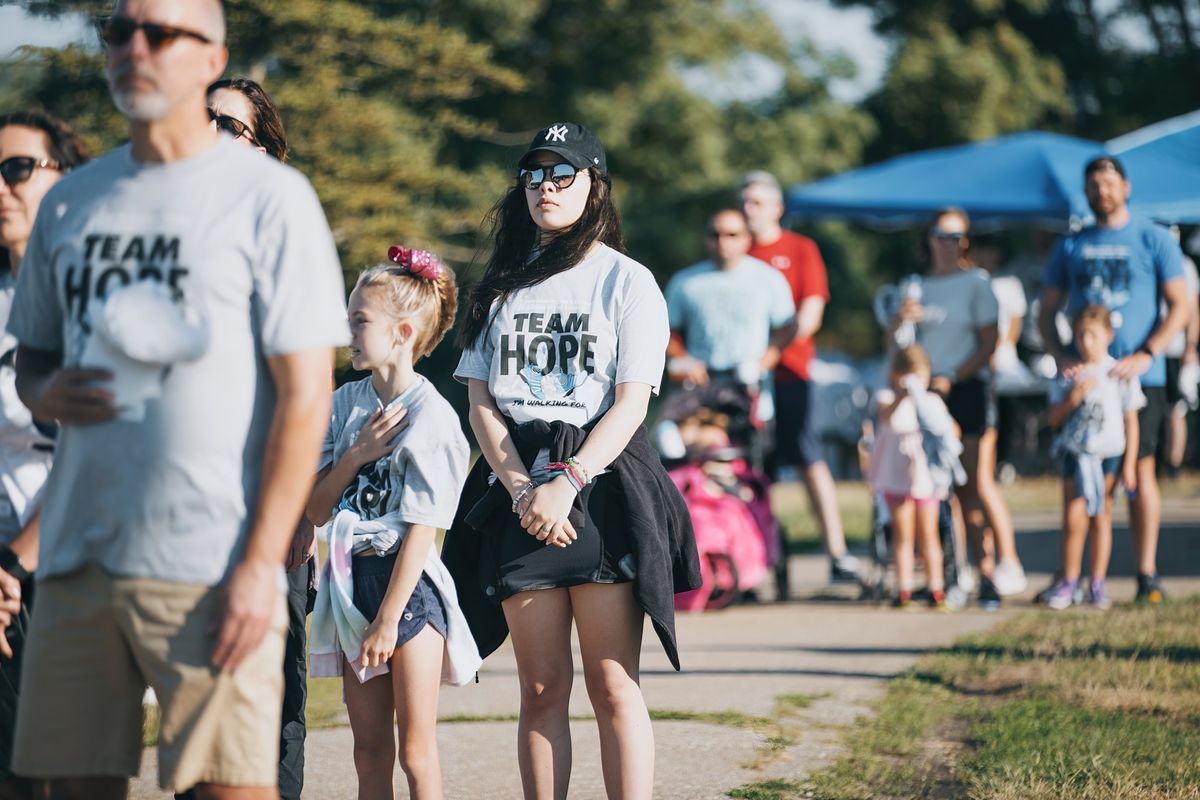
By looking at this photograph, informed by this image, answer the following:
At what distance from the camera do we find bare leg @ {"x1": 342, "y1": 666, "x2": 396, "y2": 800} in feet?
13.3

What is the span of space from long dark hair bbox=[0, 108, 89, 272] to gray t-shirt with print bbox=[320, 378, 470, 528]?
0.99 meters

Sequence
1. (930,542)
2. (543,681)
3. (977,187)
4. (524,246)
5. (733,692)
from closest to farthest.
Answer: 1. (543,681)
2. (524,246)
3. (733,692)
4. (930,542)
5. (977,187)

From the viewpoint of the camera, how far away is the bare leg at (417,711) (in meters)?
3.96

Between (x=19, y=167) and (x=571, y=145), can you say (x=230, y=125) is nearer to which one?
(x=19, y=167)

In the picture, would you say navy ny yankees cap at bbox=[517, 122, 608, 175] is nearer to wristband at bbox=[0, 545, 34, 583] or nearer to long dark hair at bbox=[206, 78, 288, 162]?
long dark hair at bbox=[206, 78, 288, 162]

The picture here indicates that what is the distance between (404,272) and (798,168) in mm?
27018

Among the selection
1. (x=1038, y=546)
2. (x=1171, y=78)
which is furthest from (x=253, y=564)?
(x=1171, y=78)

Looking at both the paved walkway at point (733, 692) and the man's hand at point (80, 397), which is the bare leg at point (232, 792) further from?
the paved walkway at point (733, 692)

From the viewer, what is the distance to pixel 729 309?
935cm

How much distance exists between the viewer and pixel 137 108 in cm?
278

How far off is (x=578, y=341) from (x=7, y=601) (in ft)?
5.04

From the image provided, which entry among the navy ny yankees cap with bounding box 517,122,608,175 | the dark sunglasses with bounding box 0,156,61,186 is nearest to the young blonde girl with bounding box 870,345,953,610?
the navy ny yankees cap with bounding box 517,122,608,175

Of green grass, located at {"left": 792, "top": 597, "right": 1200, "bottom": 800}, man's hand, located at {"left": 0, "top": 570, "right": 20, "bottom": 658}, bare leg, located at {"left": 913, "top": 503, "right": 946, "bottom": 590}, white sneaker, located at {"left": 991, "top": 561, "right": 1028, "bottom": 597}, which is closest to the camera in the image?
man's hand, located at {"left": 0, "top": 570, "right": 20, "bottom": 658}

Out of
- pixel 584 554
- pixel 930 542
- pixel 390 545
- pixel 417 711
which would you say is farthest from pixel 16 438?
pixel 930 542
